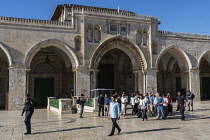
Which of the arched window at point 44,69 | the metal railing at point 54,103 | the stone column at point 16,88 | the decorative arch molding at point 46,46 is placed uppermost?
the decorative arch molding at point 46,46

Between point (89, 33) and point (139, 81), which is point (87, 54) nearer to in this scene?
point (89, 33)

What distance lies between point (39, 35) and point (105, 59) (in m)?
8.04

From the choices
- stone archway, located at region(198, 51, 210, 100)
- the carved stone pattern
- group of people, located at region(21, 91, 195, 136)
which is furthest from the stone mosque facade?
group of people, located at region(21, 91, 195, 136)

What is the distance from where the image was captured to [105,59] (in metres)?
22.2

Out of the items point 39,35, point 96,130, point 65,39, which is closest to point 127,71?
point 65,39

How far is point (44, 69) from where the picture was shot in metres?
20.0

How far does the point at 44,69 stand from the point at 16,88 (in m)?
5.30

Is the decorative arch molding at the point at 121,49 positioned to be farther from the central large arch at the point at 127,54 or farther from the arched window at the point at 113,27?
the arched window at the point at 113,27

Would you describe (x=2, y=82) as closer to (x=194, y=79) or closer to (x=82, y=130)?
(x=82, y=130)

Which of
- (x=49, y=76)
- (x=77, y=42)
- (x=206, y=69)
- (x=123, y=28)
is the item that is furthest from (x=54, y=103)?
(x=206, y=69)

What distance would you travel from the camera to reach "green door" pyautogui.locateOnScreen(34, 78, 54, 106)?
1938 cm

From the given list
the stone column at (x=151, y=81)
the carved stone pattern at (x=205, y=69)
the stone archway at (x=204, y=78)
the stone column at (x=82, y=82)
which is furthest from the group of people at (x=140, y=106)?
the carved stone pattern at (x=205, y=69)

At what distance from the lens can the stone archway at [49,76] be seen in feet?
62.8

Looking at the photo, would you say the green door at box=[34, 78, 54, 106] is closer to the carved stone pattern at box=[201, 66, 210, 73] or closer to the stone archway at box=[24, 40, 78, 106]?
the stone archway at box=[24, 40, 78, 106]
